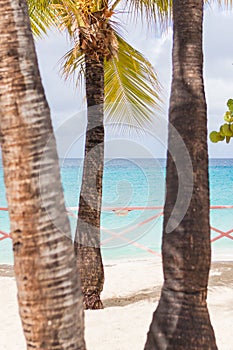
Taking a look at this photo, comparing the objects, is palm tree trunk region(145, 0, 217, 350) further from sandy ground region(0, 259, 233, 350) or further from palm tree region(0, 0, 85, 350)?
sandy ground region(0, 259, 233, 350)

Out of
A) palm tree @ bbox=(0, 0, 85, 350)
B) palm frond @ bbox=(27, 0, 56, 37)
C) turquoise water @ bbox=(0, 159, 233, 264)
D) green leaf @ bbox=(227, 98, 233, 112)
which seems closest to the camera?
palm tree @ bbox=(0, 0, 85, 350)

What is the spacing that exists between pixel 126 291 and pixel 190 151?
15.9 feet

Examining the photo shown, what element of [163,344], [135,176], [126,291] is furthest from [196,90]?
[135,176]

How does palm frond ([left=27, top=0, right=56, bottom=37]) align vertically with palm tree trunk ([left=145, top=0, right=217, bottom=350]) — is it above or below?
above

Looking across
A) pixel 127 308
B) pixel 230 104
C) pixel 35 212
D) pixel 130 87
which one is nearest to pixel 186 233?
pixel 230 104

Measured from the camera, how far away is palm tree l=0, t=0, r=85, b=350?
2.42 metres

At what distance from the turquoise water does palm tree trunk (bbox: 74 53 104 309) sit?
2997mm

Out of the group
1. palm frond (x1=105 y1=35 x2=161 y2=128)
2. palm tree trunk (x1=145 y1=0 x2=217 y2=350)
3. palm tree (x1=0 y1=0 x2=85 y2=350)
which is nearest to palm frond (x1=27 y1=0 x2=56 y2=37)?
Answer: palm frond (x1=105 y1=35 x2=161 y2=128)

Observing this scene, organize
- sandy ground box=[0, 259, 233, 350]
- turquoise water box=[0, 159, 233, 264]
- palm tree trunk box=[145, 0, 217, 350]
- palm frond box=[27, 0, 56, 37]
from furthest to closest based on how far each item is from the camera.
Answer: turquoise water box=[0, 159, 233, 264] → palm frond box=[27, 0, 56, 37] → sandy ground box=[0, 259, 233, 350] → palm tree trunk box=[145, 0, 217, 350]

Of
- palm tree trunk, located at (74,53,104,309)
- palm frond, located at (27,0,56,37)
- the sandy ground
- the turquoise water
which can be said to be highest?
palm frond, located at (27,0,56,37)

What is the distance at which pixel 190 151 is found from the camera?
321 cm

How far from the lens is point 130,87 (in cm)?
900

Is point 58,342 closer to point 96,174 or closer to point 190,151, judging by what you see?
point 190,151

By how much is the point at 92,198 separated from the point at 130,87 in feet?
9.67
